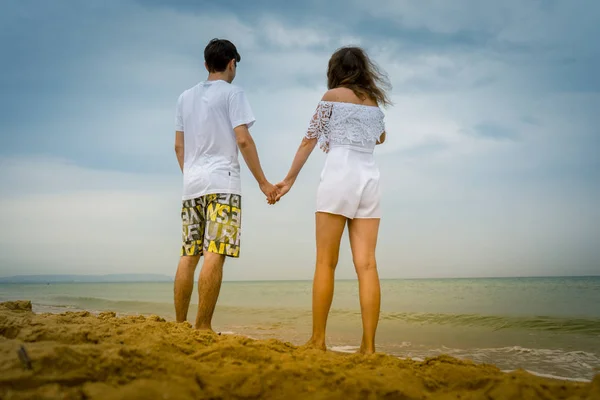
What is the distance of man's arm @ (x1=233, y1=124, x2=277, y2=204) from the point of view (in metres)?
Result: 3.94

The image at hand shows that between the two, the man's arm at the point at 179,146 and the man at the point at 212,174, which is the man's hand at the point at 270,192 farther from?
the man's arm at the point at 179,146

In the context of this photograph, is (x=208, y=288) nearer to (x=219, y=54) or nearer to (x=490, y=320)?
(x=219, y=54)

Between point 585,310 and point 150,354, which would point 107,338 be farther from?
point 585,310

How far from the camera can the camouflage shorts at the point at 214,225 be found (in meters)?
3.85

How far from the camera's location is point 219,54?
4133 millimetres

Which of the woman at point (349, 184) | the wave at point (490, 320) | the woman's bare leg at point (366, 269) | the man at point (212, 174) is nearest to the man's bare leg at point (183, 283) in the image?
the man at point (212, 174)

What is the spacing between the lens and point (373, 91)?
3.68 metres

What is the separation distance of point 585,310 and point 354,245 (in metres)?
7.21

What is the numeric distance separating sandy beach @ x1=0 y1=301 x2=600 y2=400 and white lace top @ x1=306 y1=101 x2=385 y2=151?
5.27 ft

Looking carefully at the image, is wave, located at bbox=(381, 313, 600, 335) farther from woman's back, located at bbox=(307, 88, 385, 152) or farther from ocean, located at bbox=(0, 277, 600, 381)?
woman's back, located at bbox=(307, 88, 385, 152)

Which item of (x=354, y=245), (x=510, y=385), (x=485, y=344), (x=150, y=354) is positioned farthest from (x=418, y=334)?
(x=150, y=354)

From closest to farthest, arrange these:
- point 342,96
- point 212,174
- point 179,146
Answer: point 342,96
point 212,174
point 179,146

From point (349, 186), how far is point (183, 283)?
1.73 m

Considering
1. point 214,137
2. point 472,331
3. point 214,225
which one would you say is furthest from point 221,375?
point 472,331
